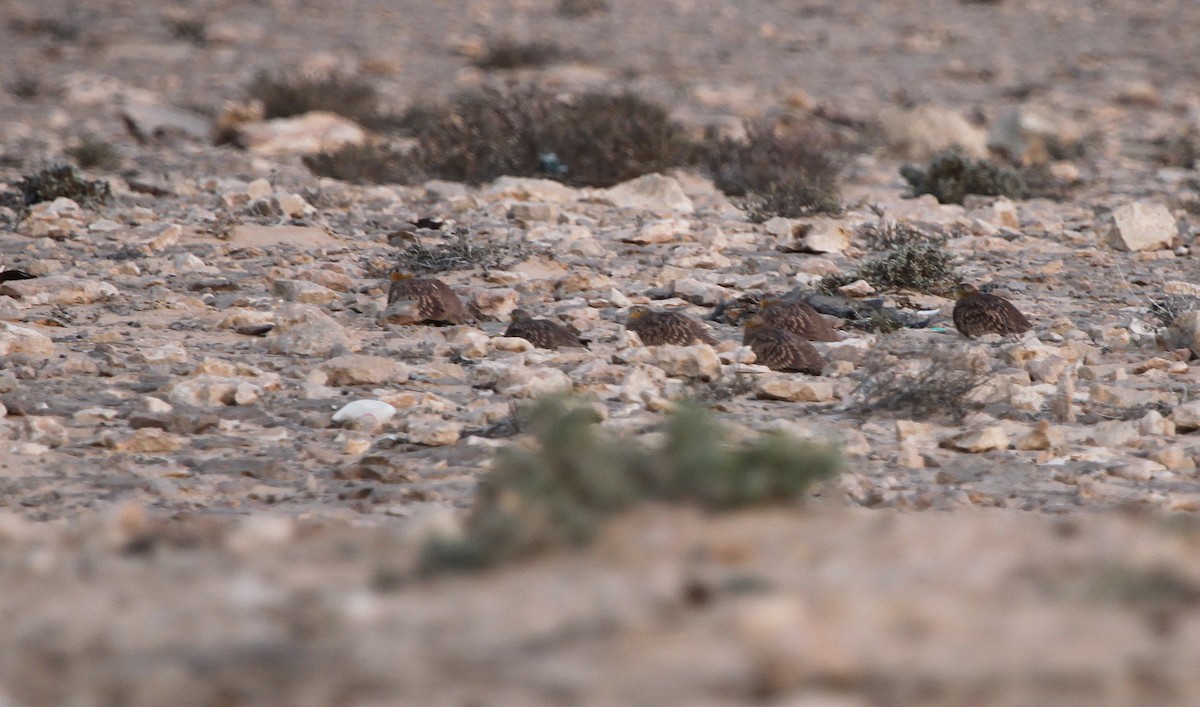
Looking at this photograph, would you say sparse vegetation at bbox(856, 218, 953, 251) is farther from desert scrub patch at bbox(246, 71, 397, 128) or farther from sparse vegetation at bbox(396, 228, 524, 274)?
desert scrub patch at bbox(246, 71, 397, 128)

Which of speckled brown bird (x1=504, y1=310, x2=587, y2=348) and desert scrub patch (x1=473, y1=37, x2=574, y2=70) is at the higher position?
desert scrub patch (x1=473, y1=37, x2=574, y2=70)

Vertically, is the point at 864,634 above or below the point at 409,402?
above

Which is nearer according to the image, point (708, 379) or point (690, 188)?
point (708, 379)

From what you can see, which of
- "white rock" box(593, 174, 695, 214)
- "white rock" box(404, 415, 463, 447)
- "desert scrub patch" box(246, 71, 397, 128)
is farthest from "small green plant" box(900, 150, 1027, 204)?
"white rock" box(404, 415, 463, 447)

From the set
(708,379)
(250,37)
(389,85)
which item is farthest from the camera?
(250,37)

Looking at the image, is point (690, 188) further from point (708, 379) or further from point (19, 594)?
point (19, 594)

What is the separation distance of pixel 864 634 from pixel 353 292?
446cm

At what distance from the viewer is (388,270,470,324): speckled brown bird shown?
213 inches

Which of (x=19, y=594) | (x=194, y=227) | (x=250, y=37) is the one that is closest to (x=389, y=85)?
(x=250, y=37)

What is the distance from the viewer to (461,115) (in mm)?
9359

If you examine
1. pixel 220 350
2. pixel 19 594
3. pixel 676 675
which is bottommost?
pixel 220 350

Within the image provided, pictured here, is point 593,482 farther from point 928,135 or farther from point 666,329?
point 928,135

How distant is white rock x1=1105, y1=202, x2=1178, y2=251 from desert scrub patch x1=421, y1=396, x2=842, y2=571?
5.56 meters

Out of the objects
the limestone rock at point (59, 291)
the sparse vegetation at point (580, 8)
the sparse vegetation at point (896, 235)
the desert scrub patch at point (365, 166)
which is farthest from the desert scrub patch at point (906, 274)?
the sparse vegetation at point (580, 8)
